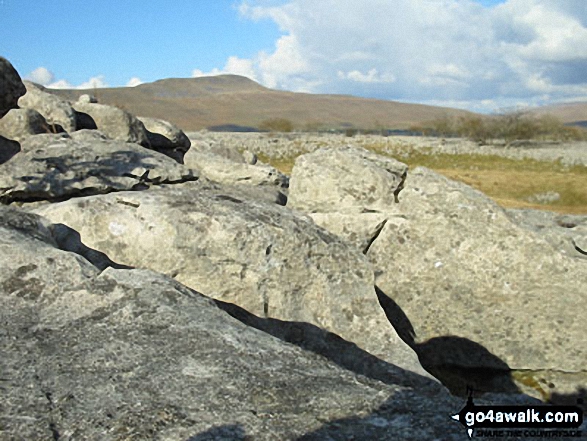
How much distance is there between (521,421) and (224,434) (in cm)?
188

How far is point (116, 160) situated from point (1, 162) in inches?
86.2

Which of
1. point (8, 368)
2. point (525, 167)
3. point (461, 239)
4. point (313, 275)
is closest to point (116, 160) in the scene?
point (313, 275)

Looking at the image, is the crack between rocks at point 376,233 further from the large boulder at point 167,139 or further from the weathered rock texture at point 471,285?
the large boulder at point 167,139

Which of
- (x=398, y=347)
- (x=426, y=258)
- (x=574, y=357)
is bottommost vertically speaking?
(x=574, y=357)

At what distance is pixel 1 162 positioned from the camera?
431 inches

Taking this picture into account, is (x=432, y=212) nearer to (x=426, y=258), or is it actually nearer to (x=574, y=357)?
(x=426, y=258)

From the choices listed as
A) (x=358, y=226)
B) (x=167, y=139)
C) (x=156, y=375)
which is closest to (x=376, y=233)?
(x=358, y=226)

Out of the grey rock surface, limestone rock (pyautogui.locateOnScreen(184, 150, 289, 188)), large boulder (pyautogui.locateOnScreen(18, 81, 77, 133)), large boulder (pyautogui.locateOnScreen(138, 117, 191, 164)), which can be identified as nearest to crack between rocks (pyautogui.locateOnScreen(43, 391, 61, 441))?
the grey rock surface

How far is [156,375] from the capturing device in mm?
4184

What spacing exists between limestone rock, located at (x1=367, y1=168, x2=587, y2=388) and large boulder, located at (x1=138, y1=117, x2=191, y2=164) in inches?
359

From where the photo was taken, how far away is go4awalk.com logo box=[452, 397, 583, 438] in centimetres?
353

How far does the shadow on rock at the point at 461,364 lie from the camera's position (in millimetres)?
8203

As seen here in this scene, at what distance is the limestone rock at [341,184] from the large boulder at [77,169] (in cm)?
282

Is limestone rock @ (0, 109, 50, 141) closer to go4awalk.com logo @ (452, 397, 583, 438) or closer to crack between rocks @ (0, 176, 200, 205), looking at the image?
crack between rocks @ (0, 176, 200, 205)
